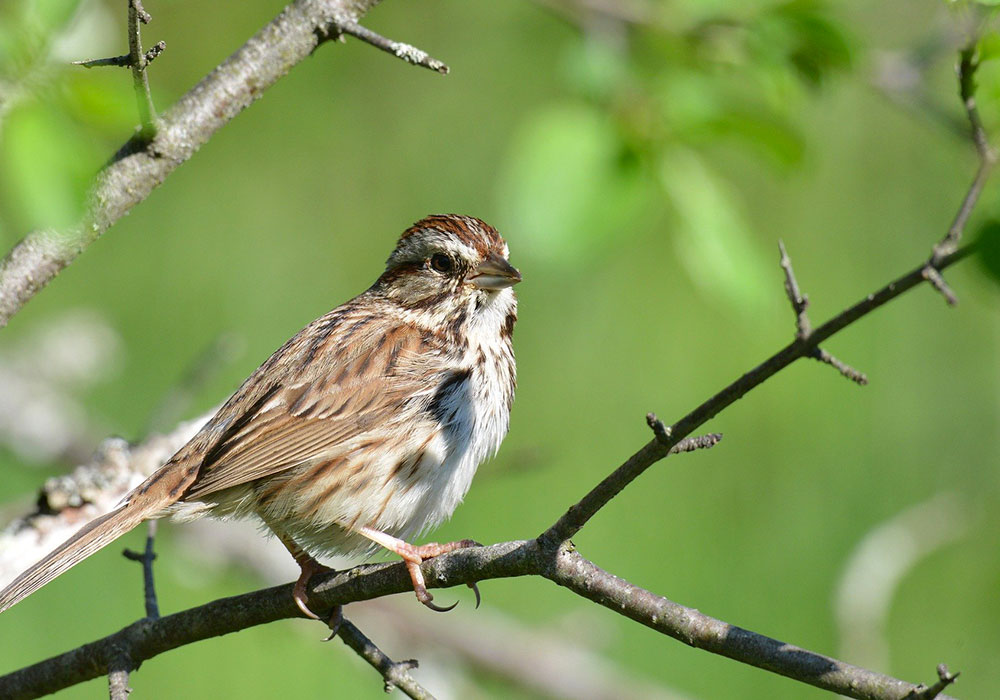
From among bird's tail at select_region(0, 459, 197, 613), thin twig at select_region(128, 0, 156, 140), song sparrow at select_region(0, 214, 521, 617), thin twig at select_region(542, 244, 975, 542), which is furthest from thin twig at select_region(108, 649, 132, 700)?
thin twig at select_region(128, 0, 156, 140)

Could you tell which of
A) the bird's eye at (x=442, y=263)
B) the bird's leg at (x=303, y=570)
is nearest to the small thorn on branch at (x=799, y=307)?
the bird's leg at (x=303, y=570)

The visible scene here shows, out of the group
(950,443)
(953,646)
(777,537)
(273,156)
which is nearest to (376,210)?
(273,156)

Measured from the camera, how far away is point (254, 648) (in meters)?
4.82

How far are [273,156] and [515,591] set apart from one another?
2767 millimetres

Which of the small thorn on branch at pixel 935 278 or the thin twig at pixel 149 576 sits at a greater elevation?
the thin twig at pixel 149 576

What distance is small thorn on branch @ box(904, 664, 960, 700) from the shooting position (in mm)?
1535

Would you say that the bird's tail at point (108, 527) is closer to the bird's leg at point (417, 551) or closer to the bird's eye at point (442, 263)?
the bird's leg at point (417, 551)

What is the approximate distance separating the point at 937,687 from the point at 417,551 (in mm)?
1210

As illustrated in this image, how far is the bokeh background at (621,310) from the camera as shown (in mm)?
2719

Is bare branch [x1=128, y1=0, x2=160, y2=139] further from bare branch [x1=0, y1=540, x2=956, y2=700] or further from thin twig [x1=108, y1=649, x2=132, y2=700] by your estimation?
thin twig [x1=108, y1=649, x2=132, y2=700]

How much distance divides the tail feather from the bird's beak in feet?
3.44

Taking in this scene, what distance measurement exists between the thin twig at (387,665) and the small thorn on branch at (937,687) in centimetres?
85

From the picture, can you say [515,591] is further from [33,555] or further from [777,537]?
[33,555]

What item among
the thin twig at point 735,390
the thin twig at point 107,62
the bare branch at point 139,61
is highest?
the bare branch at point 139,61
